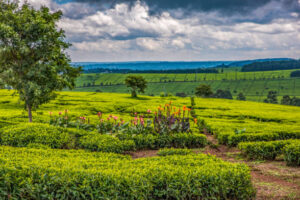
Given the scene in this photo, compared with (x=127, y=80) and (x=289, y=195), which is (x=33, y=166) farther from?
(x=127, y=80)

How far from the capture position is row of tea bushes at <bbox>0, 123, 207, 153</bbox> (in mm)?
11609

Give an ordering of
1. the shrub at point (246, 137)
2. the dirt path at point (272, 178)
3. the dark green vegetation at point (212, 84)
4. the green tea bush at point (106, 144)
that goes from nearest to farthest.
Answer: the dirt path at point (272, 178) < the green tea bush at point (106, 144) < the shrub at point (246, 137) < the dark green vegetation at point (212, 84)

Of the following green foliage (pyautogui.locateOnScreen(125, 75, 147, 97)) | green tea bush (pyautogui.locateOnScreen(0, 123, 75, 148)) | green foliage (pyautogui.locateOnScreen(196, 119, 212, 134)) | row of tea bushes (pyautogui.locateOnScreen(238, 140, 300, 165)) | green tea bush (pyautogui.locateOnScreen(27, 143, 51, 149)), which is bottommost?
green foliage (pyautogui.locateOnScreen(196, 119, 212, 134))

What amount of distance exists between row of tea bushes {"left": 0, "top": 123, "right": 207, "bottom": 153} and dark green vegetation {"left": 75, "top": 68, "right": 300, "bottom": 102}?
413ft

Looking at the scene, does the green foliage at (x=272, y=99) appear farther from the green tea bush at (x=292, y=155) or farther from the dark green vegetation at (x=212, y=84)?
the green tea bush at (x=292, y=155)

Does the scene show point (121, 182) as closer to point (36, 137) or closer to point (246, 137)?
point (36, 137)

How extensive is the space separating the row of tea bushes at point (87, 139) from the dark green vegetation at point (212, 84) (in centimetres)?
12574

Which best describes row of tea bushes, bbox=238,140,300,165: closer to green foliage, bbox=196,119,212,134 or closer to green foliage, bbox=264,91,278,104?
green foliage, bbox=196,119,212,134

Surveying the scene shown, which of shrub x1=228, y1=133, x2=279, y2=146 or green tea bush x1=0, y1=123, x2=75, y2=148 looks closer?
green tea bush x1=0, y1=123, x2=75, y2=148

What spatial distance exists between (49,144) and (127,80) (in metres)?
37.8

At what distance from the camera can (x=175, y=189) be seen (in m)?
6.67

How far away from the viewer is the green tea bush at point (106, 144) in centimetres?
1125

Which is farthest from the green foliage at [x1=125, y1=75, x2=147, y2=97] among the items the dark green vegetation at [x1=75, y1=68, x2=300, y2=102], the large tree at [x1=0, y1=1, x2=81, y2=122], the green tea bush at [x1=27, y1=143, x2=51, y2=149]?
the dark green vegetation at [x1=75, y1=68, x2=300, y2=102]

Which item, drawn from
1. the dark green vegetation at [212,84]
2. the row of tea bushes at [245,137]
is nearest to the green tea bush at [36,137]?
the row of tea bushes at [245,137]
